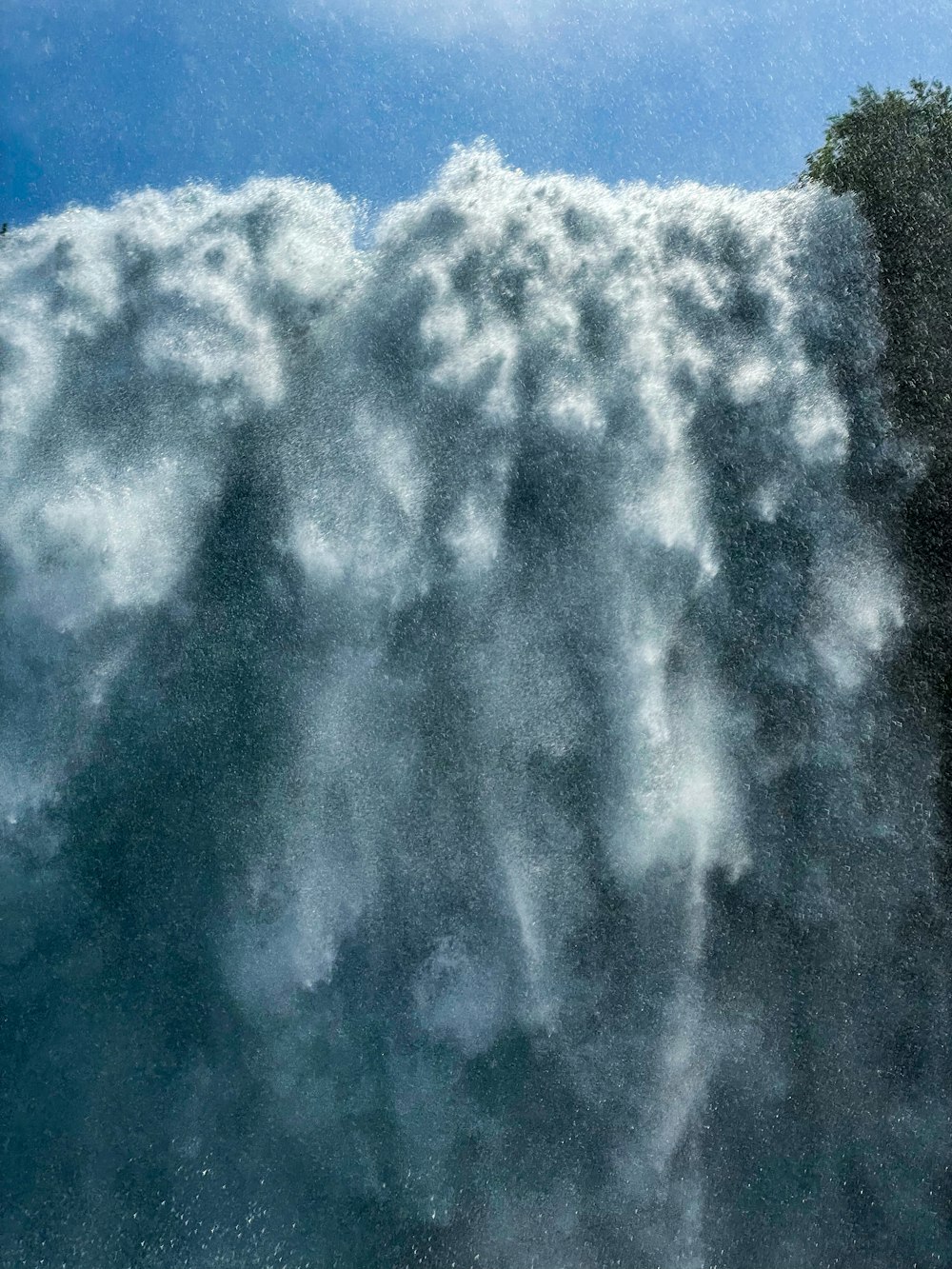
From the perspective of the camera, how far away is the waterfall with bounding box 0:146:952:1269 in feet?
18.3

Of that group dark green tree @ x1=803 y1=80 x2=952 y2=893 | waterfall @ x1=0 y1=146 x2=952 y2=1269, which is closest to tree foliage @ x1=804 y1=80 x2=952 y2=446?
dark green tree @ x1=803 y1=80 x2=952 y2=893

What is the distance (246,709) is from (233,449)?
2015 millimetres

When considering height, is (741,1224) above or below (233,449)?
below

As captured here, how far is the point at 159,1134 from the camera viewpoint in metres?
5.58

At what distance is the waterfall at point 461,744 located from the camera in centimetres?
558

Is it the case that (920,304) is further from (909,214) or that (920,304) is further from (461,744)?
(461,744)

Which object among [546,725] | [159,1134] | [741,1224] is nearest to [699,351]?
[546,725]

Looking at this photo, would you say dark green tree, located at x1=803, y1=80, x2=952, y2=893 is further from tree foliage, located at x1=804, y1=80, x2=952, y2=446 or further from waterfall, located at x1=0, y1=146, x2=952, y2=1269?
waterfall, located at x1=0, y1=146, x2=952, y2=1269

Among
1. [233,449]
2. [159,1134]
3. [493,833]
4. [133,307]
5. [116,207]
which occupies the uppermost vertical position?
[116,207]

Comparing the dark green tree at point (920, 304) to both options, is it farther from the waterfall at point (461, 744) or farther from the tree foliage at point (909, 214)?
the waterfall at point (461, 744)

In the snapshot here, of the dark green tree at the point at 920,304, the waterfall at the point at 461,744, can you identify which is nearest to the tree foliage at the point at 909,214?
the dark green tree at the point at 920,304

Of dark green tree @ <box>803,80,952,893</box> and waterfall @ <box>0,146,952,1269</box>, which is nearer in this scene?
waterfall @ <box>0,146,952,1269</box>

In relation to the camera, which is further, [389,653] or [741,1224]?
[389,653]

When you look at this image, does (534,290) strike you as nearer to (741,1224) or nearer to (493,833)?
(493,833)
